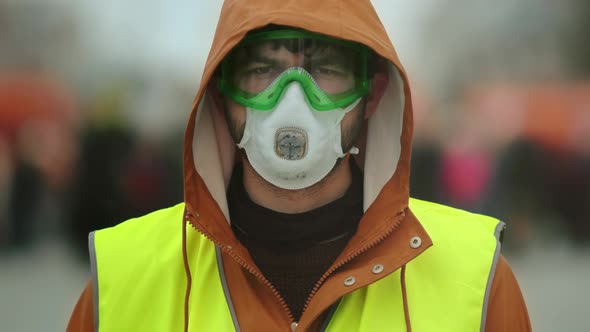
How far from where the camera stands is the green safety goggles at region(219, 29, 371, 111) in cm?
193

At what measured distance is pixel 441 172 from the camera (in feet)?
22.1

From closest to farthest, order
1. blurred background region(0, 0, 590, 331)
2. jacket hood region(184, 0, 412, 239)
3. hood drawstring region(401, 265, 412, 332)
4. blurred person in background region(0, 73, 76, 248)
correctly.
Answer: hood drawstring region(401, 265, 412, 332)
jacket hood region(184, 0, 412, 239)
blurred background region(0, 0, 590, 331)
blurred person in background region(0, 73, 76, 248)

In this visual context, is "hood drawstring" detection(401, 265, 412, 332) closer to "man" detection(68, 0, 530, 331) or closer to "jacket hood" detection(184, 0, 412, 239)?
"man" detection(68, 0, 530, 331)

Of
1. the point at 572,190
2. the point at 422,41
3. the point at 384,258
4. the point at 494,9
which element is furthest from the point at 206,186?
the point at 572,190

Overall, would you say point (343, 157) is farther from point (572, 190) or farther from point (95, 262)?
point (572, 190)

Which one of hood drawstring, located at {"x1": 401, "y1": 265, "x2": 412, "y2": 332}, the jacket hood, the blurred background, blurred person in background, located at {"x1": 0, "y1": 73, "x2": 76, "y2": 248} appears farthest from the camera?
blurred person in background, located at {"x1": 0, "y1": 73, "x2": 76, "y2": 248}

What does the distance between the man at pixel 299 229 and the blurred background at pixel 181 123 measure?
4015 mm

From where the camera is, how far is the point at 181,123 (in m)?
6.19

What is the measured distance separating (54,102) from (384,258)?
17.1 feet

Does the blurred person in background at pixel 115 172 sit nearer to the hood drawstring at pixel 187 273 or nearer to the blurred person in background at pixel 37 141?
the blurred person in background at pixel 37 141

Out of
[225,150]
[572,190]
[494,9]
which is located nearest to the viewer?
[225,150]

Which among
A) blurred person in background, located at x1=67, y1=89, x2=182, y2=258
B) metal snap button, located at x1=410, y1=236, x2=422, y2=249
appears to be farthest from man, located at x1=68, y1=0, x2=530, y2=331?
blurred person in background, located at x1=67, y1=89, x2=182, y2=258

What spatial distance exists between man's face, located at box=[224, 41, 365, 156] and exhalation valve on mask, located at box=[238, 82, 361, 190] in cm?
3

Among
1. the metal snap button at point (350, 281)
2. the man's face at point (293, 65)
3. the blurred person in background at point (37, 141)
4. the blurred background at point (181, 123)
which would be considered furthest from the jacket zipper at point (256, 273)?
the blurred person in background at point (37, 141)
